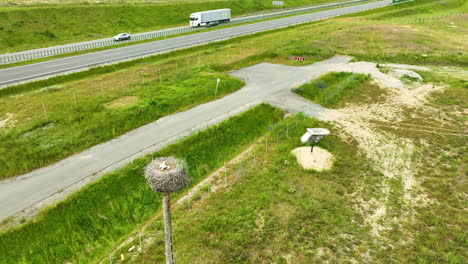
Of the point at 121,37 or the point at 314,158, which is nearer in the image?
the point at 314,158

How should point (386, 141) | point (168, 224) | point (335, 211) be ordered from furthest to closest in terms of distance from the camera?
1. point (386, 141)
2. point (335, 211)
3. point (168, 224)

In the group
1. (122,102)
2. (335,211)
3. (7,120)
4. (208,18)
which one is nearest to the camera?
(335,211)

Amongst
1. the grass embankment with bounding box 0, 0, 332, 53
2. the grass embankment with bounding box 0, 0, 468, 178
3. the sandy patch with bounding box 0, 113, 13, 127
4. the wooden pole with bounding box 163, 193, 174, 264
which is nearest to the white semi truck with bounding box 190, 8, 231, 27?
the grass embankment with bounding box 0, 0, 332, 53

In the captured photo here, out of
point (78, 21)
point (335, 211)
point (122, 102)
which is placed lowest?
point (335, 211)

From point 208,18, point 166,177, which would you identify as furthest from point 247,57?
point 166,177

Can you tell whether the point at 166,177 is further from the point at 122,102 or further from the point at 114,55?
the point at 114,55

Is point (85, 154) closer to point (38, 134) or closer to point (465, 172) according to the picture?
point (38, 134)

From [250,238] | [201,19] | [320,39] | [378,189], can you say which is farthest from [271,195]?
[201,19]
